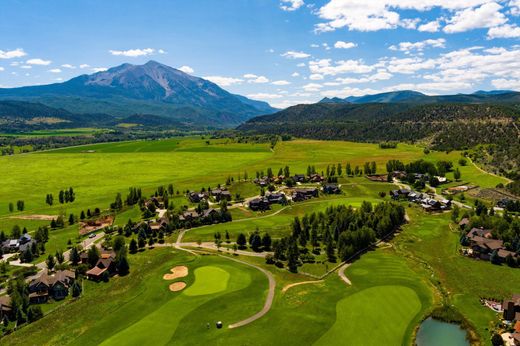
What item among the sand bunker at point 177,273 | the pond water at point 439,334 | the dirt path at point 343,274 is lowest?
the pond water at point 439,334

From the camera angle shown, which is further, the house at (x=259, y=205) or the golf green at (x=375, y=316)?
the house at (x=259, y=205)

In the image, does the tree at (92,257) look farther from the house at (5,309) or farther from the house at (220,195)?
the house at (220,195)

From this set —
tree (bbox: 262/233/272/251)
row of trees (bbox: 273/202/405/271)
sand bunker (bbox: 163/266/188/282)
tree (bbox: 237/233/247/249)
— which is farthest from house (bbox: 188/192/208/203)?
sand bunker (bbox: 163/266/188/282)

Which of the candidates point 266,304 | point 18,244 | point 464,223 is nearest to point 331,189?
point 464,223

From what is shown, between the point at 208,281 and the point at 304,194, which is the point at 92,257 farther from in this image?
the point at 304,194

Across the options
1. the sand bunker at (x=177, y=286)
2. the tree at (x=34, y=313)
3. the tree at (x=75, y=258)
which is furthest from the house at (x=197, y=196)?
the tree at (x=34, y=313)

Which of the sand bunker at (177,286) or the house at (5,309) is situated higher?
the house at (5,309)

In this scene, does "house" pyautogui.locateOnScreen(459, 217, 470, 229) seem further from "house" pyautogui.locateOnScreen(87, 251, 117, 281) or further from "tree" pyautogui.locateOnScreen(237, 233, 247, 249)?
"house" pyautogui.locateOnScreen(87, 251, 117, 281)
